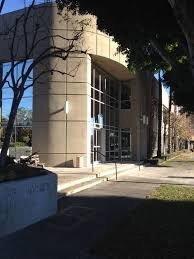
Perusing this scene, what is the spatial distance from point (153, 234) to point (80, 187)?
9515mm

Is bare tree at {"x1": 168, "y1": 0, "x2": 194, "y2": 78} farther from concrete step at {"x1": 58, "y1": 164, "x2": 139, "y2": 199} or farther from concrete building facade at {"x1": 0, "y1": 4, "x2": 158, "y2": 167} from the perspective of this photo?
concrete building facade at {"x1": 0, "y1": 4, "x2": 158, "y2": 167}

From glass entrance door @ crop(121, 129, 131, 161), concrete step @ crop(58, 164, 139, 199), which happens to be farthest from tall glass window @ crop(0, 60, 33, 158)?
glass entrance door @ crop(121, 129, 131, 161)

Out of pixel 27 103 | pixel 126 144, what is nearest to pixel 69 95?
pixel 27 103

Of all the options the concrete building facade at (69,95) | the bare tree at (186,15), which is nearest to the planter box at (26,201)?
the bare tree at (186,15)

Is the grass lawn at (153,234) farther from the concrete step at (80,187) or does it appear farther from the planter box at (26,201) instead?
the concrete step at (80,187)

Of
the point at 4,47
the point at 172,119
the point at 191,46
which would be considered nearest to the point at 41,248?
the point at 191,46

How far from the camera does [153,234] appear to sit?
34.2 ft

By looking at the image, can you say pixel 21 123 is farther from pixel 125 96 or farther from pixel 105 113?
pixel 125 96

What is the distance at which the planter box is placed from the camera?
1009 cm

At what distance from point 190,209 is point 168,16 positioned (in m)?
4.98

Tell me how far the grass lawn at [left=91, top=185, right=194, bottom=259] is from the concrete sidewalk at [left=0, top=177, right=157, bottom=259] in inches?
13.6

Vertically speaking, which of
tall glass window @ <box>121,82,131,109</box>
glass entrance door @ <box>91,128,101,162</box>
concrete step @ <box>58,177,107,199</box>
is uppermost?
tall glass window @ <box>121,82,131,109</box>

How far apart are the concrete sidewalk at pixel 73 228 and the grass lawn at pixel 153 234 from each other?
34 centimetres

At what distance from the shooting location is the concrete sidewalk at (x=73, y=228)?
30.2 feet
